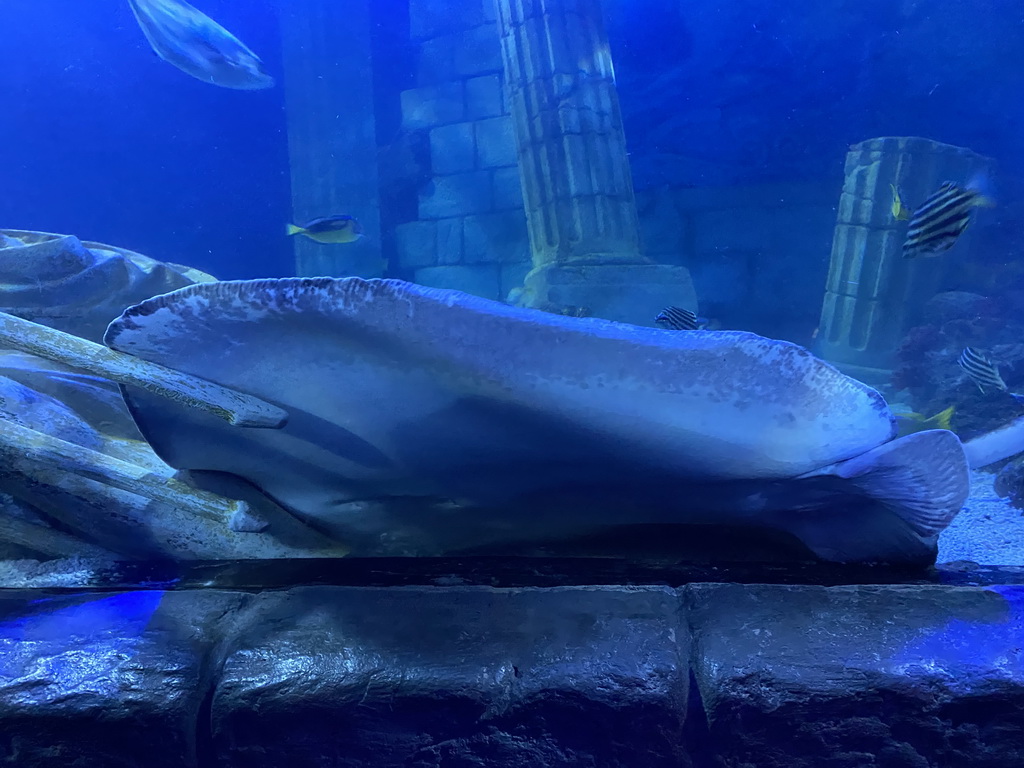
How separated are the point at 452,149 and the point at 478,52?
2122 mm

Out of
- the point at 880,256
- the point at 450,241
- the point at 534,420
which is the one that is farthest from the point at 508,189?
the point at 534,420

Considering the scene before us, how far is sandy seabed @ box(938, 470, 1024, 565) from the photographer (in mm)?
1661

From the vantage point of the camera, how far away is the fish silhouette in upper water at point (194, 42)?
5.67m

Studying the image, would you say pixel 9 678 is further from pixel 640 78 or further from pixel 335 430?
pixel 640 78

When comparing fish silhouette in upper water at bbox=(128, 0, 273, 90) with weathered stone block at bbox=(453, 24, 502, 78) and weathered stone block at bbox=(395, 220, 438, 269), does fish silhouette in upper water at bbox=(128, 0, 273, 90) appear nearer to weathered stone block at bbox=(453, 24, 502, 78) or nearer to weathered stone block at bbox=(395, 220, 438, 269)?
weathered stone block at bbox=(395, 220, 438, 269)

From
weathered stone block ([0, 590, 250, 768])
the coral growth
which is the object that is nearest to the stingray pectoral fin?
weathered stone block ([0, 590, 250, 768])

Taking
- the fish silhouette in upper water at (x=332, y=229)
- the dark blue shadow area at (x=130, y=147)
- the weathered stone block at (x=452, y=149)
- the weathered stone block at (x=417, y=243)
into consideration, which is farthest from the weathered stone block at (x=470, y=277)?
the fish silhouette in upper water at (x=332, y=229)

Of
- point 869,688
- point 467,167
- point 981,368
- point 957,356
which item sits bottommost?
point 869,688

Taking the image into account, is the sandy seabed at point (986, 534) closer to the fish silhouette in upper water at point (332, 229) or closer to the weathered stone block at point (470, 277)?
the fish silhouette in upper water at point (332, 229)

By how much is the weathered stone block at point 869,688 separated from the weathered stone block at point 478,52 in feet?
44.2

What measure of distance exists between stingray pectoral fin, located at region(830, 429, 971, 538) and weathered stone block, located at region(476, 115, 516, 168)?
490 inches

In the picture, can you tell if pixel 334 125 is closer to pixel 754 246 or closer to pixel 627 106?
pixel 627 106

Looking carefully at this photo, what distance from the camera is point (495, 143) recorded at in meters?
12.5

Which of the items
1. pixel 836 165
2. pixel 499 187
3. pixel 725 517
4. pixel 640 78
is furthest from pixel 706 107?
pixel 725 517
